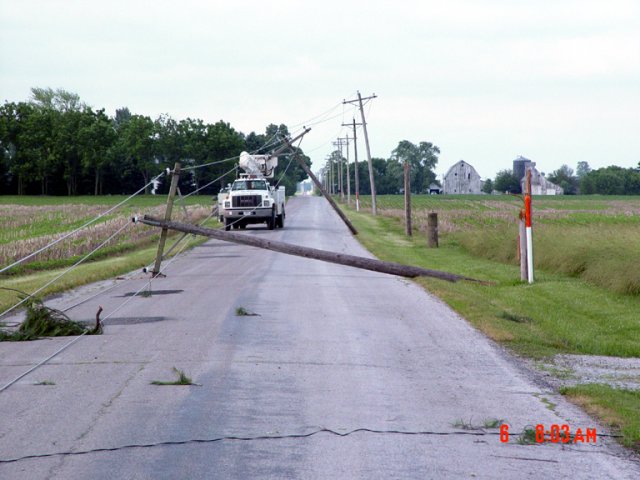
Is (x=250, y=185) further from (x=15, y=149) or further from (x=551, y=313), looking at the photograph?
(x=15, y=149)

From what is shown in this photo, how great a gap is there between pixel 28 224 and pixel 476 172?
475 feet

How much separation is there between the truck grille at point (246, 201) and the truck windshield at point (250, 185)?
903 millimetres

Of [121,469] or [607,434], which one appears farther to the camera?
[607,434]

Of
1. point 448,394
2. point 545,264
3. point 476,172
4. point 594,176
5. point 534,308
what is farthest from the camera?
point 476,172

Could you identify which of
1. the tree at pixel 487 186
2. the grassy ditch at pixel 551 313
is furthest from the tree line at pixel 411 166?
the grassy ditch at pixel 551 313

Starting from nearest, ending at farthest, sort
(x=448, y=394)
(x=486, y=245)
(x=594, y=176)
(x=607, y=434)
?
(x=607, y=434)
(x=448, y=394)
(x=486, y=245)
(x=594, y=176)

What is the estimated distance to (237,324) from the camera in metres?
13.2

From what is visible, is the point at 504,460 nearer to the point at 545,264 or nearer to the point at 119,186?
the point at 545,264

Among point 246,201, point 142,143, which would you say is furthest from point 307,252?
point 142,143

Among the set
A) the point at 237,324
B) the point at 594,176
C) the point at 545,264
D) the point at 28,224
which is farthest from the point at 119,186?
the point at 237,324

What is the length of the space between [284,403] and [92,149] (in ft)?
348

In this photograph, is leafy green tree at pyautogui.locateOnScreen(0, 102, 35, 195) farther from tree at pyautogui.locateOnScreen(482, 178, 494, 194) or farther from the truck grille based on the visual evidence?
tree at pyautogui.locateOnScreen(482, 178, 494, 194)

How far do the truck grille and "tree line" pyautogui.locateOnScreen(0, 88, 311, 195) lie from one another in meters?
53.1

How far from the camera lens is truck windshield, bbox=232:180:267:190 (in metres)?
44.3
